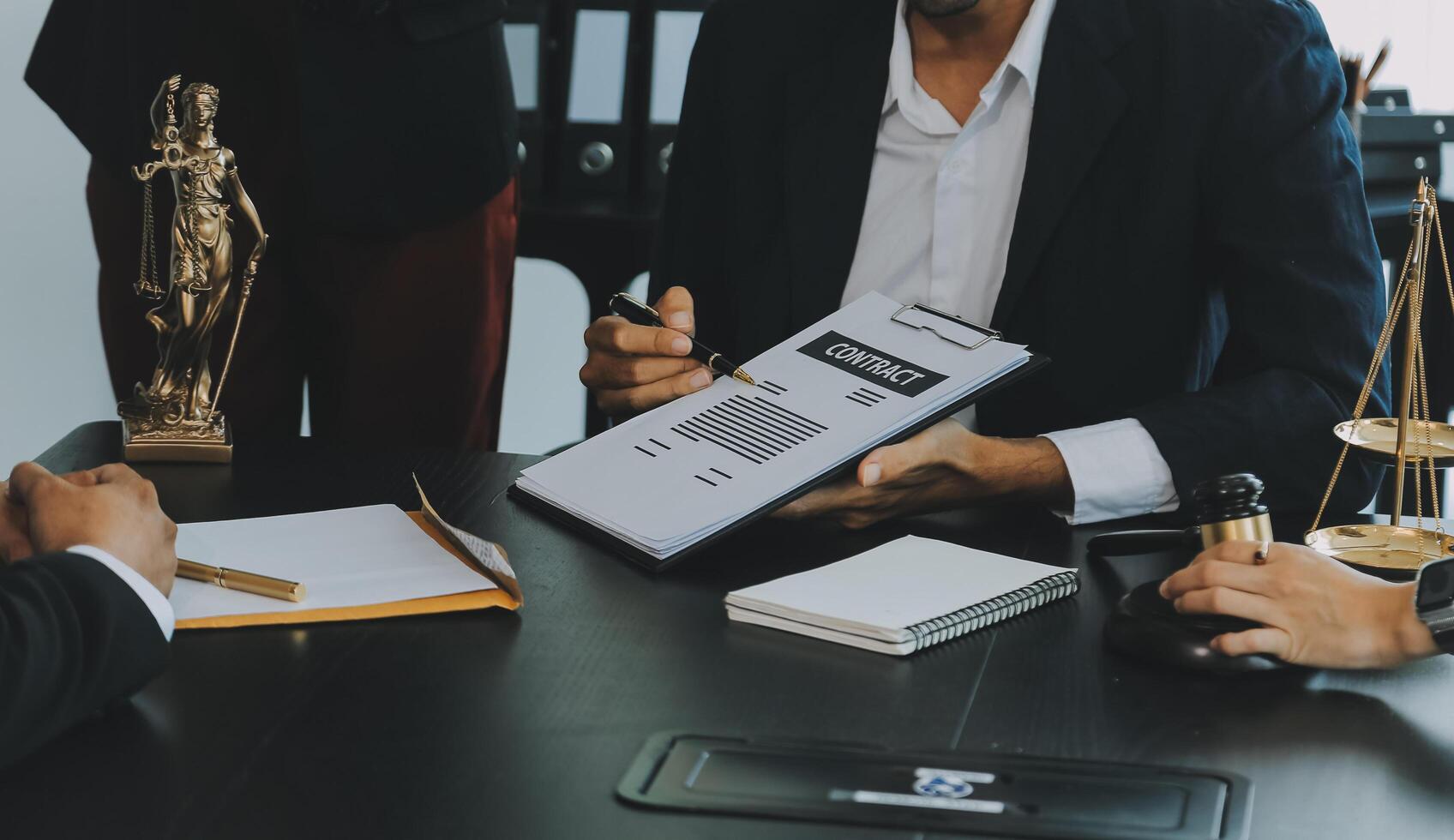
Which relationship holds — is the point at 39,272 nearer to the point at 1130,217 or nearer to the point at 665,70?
the point at 665,70

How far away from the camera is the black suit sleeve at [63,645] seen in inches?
33.2

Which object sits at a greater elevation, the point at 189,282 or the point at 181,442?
the point at 189,282

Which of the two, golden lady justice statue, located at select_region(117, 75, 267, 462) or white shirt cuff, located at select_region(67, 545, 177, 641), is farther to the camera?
golden lady justice statue, located at select_region(117, 75, 267, 462)

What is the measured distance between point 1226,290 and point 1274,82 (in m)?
0.21

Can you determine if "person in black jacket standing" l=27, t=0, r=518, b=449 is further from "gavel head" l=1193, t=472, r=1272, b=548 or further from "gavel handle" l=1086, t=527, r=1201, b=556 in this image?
"gavel head" l=1193, t=472, r=1272, b=548

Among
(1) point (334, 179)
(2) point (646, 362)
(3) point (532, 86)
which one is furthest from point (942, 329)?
(3) point (532, 86)

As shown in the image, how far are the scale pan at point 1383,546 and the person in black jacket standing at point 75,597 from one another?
2.70 feet

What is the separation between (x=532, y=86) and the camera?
3.12 m

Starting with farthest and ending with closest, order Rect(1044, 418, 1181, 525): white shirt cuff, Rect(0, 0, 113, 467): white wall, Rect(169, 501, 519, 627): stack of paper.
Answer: Rect(0, 0, 113, 467): white wall → Rect(1044, 418, 1181, 525): white shirt cuff → Rect(169, 501, 519, 627): stack of paper

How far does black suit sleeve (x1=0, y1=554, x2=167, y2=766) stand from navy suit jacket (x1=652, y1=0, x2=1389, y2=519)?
84cm

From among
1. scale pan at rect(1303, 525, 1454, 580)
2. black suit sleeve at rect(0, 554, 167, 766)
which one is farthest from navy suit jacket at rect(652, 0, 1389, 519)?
black suit sleeve at rect(0, 554, 167, 766)

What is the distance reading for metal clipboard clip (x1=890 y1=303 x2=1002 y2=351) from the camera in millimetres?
1271

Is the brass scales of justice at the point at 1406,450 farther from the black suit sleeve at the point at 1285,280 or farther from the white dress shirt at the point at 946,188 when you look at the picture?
the white dress shirt at the point at 946,188

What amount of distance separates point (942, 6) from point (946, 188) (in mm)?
190
